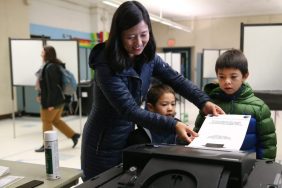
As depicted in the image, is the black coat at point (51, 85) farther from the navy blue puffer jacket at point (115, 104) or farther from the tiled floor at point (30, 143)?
the navy blue puffer jacket at point (115, 104)

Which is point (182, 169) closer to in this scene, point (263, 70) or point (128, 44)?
point (128, 44)

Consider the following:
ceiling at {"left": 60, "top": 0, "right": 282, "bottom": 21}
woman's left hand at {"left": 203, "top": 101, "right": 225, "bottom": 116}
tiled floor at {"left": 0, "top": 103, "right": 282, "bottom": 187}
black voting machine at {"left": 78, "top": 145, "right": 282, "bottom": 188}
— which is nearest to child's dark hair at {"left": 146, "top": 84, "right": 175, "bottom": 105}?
woman's left hand at {"left": 203, "top": 101, "right": 225, "bottom": 116}

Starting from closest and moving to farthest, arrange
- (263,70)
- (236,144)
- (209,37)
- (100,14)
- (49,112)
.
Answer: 1. (236,144)
2. (263,70)
3. (49,112)
4. (100,14)
5. (209,37)

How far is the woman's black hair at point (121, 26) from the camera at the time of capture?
1.16m

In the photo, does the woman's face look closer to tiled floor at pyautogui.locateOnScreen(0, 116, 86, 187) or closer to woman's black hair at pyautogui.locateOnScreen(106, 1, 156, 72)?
woman's black hair at pyautogui.locateOnScreen(106, 1, 156, 72)

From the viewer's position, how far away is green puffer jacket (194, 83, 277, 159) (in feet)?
4.84

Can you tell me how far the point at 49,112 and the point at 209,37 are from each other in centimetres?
832

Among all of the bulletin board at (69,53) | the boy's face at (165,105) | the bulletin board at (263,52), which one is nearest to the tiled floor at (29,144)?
the bulletin board at (69,53)

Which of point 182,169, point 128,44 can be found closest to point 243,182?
point 182,169

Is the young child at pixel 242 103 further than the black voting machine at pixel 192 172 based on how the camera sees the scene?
Yes

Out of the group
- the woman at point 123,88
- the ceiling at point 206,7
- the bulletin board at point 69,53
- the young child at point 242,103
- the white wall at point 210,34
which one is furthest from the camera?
the white wall at point 210,34

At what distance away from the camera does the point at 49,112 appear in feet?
13.4

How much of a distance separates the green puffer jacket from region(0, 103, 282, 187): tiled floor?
153 centimetres

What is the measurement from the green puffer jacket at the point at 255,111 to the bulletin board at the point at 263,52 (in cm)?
143
